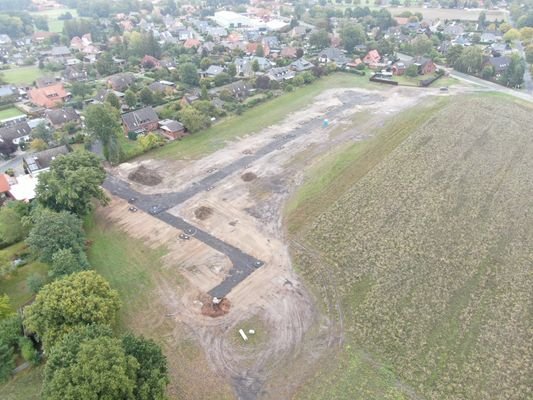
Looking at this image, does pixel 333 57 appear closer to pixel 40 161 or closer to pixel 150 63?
pixel 150 63

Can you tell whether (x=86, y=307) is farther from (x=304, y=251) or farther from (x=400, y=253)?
(x=400, y=253)

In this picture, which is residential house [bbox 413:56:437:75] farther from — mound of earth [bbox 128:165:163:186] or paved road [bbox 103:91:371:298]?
mound of earth [bbox 128:165:163:186]

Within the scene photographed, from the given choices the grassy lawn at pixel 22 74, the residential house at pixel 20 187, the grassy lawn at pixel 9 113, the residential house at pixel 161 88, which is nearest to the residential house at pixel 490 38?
the residential house at pixel 161 88

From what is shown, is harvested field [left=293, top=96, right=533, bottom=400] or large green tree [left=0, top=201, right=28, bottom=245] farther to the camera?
large green tree [left=0, top=201, right=28, bottom=245]

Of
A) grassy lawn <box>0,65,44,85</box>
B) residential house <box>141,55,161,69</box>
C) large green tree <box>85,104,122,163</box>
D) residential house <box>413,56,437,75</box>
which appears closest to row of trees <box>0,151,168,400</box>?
large green tree <box>85,104,122,163</box>

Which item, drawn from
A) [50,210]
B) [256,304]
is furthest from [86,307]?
[50,210]

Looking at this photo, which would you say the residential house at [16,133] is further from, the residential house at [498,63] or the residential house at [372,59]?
the residential house at [498,63]

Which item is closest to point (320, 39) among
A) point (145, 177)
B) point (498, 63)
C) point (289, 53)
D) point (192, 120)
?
point (289, 53)
